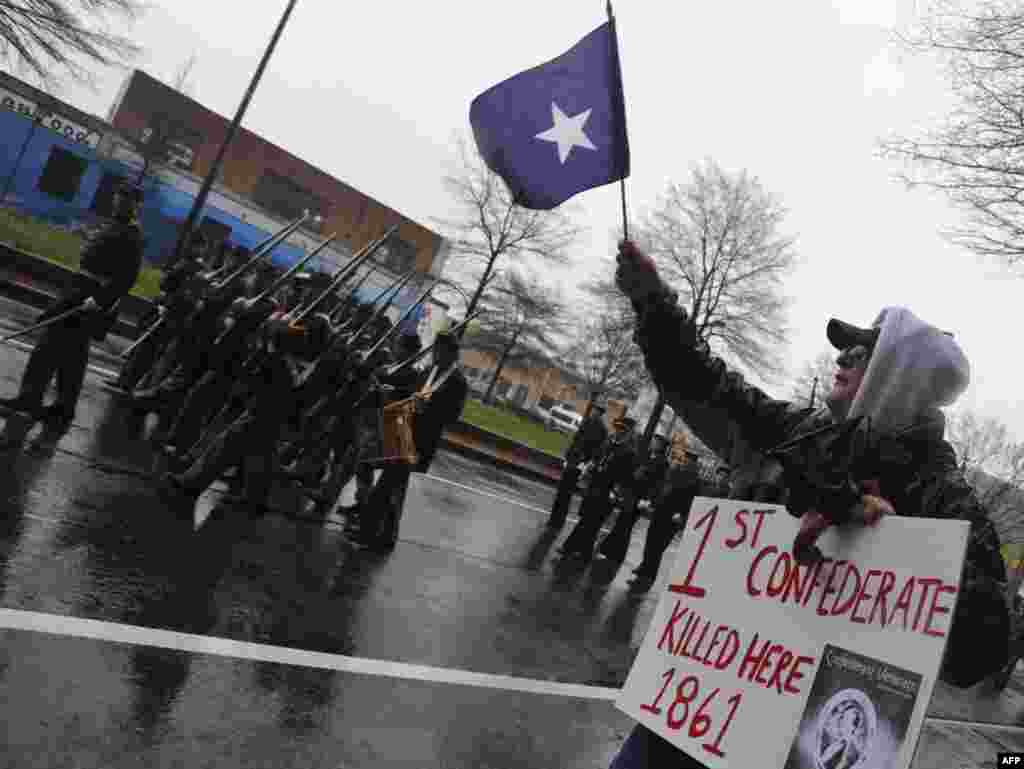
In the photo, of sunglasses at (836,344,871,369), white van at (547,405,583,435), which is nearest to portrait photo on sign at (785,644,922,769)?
sunglasses at (836,344,871,369)

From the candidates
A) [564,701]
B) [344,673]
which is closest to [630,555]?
[564,701]

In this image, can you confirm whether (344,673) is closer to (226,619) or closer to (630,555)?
(226,619)

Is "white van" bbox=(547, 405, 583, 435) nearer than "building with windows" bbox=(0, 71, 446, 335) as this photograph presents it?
No

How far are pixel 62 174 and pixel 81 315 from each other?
30658 millimetres

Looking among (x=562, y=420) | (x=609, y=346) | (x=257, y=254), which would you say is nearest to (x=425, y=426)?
(x=257, y=254)

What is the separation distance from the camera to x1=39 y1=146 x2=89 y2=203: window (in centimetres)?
3216

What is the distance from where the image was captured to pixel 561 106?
124 inches

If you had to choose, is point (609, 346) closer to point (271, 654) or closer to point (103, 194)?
point (103, 194)

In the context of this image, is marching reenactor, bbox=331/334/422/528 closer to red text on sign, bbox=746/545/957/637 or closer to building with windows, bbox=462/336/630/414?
red text on sign, bbox=746/545/957/637

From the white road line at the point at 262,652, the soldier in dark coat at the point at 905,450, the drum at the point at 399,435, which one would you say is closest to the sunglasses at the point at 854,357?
the soldier in dark coat at the point at 905,450

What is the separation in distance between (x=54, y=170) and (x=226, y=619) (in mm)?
34129

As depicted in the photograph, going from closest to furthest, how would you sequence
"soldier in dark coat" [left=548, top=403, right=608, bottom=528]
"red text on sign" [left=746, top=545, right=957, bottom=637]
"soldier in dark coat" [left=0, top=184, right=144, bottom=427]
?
"red text on sign" [left=746, top=545, right=957, bottom=637] → "soldier in dark coat" [left=0, top=184, right=144, bottom=427] → "soldier in dark coat" [left=548, top=403, right=608, bottom=528]

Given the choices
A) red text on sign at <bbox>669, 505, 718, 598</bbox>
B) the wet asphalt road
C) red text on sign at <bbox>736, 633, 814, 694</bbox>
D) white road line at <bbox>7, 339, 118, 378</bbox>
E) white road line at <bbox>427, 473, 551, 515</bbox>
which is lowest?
the wet asphalt road

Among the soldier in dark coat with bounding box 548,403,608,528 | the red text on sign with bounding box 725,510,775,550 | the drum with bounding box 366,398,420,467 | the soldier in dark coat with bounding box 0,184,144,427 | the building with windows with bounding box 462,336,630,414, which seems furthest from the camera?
the building with windows with bounding box 462,336,630,414
